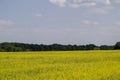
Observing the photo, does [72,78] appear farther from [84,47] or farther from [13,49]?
[84,47]

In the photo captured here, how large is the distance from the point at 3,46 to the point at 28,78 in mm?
41933

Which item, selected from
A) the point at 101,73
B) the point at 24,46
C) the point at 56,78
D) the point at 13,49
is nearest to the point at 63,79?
the point at 56,78

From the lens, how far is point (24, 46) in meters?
59.2

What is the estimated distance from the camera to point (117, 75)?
53.2ft

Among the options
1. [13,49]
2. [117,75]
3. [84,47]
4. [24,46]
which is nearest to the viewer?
[117,75]

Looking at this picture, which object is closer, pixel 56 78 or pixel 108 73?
pixel 56 78

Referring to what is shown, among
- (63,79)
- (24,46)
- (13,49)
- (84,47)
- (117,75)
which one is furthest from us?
(84,47)

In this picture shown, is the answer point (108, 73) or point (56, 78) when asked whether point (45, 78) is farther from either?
point (108, 73)

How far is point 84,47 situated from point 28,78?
4891 centimetres

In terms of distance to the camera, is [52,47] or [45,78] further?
[52,47]

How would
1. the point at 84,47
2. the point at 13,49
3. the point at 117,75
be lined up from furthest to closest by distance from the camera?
1. the point at 84,47
2. the point at 13,49
3. the point at 117,75

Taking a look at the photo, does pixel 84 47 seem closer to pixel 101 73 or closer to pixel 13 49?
pixel 13 49

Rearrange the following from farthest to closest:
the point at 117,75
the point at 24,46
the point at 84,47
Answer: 1. the point at 84,47
2. the point at 24,46
3. the point at 117,75

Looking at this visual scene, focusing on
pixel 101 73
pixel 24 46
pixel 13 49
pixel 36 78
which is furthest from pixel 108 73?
pixel 24 46
